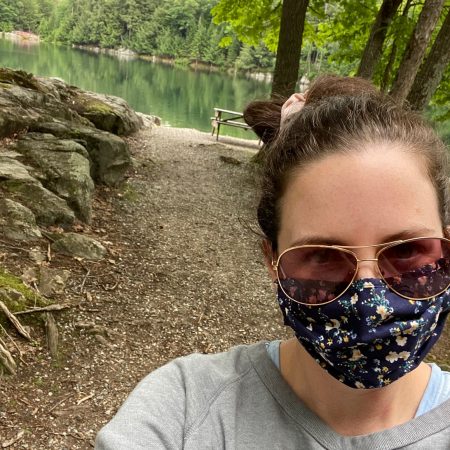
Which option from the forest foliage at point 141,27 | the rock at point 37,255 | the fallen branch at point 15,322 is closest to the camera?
the fallen branch at point 15,322

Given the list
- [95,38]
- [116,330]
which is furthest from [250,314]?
[95,38]

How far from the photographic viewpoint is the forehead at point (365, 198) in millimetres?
1134

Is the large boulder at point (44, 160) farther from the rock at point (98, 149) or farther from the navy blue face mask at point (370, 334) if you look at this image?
the navy blue face mask at point (370, 334)

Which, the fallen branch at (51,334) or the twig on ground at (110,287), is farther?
the twig on ground at (110,287)

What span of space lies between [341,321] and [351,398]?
22cm

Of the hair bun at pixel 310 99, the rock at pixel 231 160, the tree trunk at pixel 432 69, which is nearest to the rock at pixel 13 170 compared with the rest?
the hair bun at pixel 310 99

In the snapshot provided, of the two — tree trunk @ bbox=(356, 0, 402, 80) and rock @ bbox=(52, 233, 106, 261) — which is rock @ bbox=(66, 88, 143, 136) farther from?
tree trunk @ bbox=(356, 0, 402, 80)

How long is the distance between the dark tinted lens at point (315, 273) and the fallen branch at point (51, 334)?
8.08ft

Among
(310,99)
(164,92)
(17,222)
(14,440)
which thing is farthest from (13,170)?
(164,92)

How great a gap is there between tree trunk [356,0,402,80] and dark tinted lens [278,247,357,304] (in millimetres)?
8497

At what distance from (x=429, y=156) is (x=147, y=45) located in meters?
96.8

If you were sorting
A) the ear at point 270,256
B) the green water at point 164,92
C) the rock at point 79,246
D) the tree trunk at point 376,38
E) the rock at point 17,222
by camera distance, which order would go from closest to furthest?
the ear at point 270,256
the rock at point 17,222
the rock at point 79,246
the tree trunk at point 376,38
the green water at point 164,92

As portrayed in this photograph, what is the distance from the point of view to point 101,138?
6695 millimetres

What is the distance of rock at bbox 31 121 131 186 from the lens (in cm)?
640
